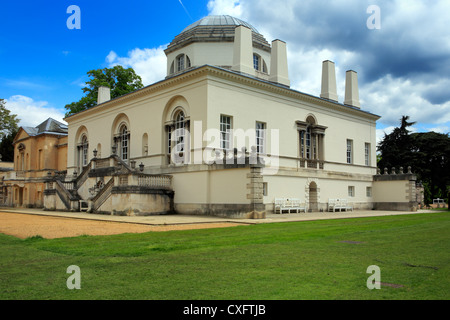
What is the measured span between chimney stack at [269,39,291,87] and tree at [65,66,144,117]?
25.0 meters

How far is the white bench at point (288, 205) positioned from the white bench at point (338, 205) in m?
3.96

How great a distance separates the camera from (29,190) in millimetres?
45750

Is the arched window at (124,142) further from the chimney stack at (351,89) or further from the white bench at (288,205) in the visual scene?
the chimney stack at (351,89)

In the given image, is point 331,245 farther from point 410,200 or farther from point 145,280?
point 410,200

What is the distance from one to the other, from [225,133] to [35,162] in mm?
30494

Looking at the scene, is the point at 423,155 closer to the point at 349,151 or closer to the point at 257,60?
the point at 349,151

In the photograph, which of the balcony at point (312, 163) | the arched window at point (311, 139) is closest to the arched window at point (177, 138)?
the balcony at point (312, 163)

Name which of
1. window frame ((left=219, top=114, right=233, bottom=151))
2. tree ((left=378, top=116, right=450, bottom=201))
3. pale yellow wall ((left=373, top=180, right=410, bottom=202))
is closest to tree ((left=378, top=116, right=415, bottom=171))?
tree ((left=378, top=116, right=450, bottom=201))

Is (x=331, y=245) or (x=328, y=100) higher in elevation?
(x=328, y=100)

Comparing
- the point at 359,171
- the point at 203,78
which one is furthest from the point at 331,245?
the point at 359,171

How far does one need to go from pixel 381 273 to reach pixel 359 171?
33807 mm

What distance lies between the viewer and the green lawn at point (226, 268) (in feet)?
18.7

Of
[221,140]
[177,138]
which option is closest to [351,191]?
[221,140]

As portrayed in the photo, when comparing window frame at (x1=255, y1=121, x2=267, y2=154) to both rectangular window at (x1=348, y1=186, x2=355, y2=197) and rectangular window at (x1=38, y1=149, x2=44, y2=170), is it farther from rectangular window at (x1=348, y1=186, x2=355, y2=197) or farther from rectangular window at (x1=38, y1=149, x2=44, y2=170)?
rectangular window at (x1=38, y1=149, x2=44, y2=170)
